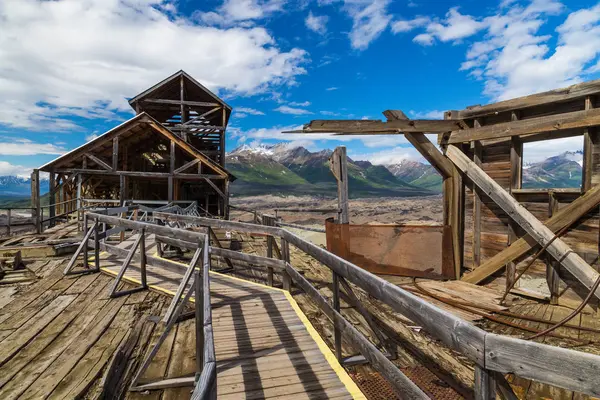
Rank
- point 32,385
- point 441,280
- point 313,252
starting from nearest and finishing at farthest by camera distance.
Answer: point 32,385 < point 313,252 < point 441,280

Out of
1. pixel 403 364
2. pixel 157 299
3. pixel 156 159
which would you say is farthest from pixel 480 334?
pixel 156 159

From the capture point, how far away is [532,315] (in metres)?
6.02

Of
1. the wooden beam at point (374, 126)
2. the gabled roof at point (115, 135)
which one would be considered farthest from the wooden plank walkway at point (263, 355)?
the gabled roof at point (115, 135)

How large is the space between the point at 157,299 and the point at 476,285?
6.78 metres

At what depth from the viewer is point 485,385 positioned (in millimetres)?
1744

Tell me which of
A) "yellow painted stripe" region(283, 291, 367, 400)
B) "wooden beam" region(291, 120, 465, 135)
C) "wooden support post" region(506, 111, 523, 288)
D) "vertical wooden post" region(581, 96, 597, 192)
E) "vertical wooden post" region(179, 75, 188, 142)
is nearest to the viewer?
"yellow painted stripe" region(283, 291, 367, 400)

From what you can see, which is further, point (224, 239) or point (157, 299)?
point (224, 239)

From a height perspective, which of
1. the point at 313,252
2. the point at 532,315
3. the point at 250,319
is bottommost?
the point at 532,315

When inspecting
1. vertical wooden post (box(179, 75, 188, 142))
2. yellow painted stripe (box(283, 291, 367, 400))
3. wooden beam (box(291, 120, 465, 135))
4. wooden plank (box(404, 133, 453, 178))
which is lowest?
yellow painted stripe (box(283, 291, 367, 400))

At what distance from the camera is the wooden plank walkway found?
3180 mm

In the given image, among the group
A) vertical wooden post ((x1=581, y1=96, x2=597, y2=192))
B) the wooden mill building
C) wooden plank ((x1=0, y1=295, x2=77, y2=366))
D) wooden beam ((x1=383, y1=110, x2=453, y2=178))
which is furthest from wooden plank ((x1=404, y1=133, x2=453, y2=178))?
the wooden mill building

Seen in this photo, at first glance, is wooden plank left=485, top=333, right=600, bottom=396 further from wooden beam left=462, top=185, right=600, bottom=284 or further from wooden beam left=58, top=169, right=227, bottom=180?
wooden beam left=58, top=169, right=227, bottom=180

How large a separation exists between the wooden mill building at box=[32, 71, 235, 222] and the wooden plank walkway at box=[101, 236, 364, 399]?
15676 mm

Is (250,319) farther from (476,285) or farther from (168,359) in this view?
(476,285)
